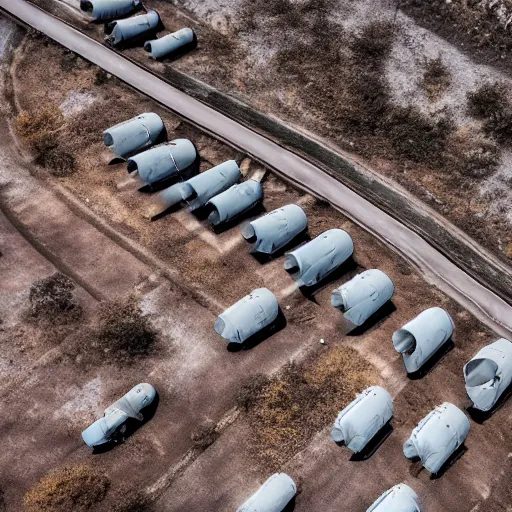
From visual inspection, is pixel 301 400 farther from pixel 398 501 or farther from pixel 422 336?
pixel 422 336

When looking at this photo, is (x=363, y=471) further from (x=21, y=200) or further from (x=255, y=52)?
(x=255, y=52)

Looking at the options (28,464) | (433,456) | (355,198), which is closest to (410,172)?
(355,198)

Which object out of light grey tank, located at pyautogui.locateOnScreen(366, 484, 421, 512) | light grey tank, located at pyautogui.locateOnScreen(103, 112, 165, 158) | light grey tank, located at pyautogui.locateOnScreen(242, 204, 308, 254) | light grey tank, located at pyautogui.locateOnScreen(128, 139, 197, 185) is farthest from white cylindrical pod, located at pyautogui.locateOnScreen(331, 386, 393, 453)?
light grey tank, located at pyautogui.locateOnScreen(103, 112, 165, 158)

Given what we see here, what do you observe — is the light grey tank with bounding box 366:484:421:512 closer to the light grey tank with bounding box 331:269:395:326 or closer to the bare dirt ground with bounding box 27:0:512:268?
the light grey tank with bounding box 331:269:395:326

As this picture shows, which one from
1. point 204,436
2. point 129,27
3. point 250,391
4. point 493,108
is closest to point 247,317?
point 250,391

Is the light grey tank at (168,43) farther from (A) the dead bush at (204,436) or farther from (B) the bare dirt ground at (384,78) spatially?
(A) the dead bush at (204,436)

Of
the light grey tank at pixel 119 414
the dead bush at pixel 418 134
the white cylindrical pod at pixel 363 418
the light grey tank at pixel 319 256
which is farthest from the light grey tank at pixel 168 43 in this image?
the white cylindrical pod at pixel 363 418
